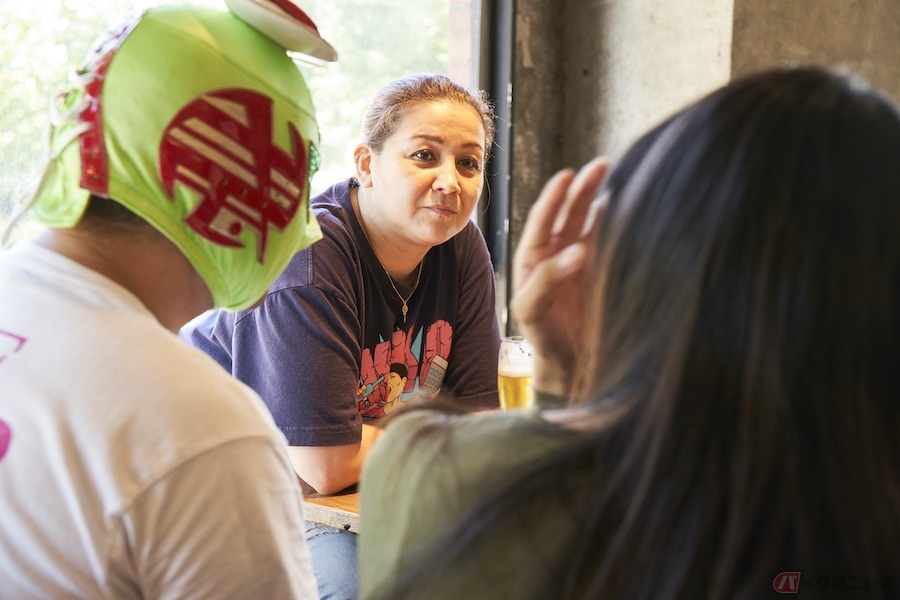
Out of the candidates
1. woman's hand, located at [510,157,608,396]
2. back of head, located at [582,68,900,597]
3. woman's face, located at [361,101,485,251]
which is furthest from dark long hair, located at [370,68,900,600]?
woman's face, located at [361,101,485,251]

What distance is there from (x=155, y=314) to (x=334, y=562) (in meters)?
0.94

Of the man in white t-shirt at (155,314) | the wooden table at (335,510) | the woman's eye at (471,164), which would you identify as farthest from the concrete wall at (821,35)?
the man in white t-shirt at (155,314)

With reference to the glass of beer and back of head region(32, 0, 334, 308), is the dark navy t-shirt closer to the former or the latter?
the glass of beer

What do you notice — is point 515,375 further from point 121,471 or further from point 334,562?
point 121,471

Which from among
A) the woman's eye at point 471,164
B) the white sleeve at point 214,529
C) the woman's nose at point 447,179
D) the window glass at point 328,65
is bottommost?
the white sleeve at point 214,529

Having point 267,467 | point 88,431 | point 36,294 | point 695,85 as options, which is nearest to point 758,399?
point 267,467

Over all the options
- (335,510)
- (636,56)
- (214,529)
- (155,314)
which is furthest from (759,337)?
(636,56)

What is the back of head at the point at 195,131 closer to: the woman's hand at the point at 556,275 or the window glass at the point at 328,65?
the woman's hand at the point at 556,275

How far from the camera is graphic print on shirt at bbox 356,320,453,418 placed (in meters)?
2.02

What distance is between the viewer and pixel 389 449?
2.68 feet

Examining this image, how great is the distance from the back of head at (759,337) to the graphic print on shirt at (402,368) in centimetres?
130

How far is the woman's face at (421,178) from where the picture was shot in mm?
2117

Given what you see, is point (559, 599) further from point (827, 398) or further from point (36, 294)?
point (36, 294)

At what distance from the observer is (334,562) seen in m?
1.83
